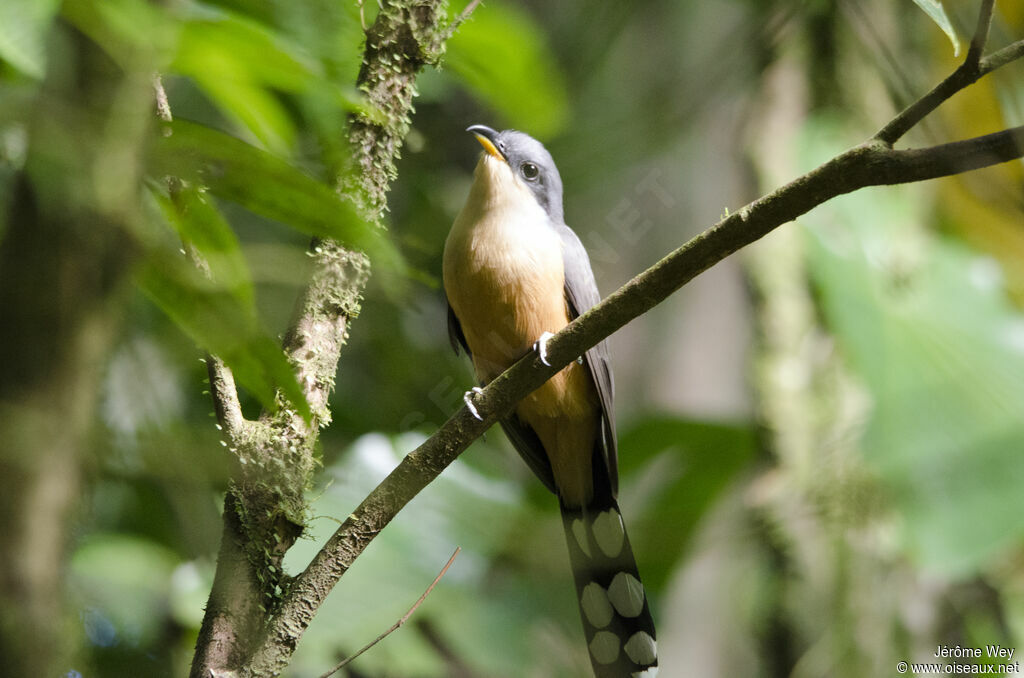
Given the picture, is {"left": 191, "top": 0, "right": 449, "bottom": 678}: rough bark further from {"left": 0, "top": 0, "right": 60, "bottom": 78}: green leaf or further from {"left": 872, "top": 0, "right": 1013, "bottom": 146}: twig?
{"left": 872, "top": 0, "right": 1013, "bottom": 146}: twig

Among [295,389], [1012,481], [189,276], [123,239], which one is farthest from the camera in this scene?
[1012,481]

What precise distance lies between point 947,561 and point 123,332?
115 inches

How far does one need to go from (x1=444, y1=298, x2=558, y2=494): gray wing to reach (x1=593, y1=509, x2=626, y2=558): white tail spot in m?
0.23

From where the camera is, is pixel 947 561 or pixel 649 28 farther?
pixel 649 28

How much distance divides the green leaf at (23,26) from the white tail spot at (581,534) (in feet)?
8.38

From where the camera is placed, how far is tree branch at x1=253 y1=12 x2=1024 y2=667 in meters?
1.29

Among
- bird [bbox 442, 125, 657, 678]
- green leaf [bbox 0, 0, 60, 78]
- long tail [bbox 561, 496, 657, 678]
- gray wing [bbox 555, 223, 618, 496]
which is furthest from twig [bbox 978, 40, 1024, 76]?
long tail [bbox 561, 496, 657, 678]

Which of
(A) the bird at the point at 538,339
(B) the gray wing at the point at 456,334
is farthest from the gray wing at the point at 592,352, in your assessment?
(B) the gray wing at the point at 456,334

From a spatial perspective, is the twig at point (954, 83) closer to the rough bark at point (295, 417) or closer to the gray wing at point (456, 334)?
the rough bark at point (295, 417)

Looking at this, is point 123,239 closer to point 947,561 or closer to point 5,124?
point 5,124

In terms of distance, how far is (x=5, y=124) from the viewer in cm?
68

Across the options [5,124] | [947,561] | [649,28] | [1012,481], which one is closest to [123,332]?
[5,124]

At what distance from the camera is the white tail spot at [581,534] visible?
3139 mm

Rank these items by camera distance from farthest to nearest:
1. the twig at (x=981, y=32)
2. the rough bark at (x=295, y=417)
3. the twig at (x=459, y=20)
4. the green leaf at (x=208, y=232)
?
the twig at (x=459, y=20), the rough bark at (x=295, y=417), the twig at (x=981, y=32), the green leaf at (x=208, y=232)
